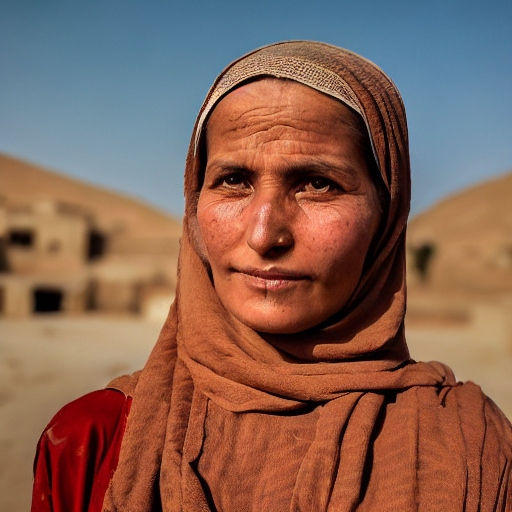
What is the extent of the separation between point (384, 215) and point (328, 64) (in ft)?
1.41

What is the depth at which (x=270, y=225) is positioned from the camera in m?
1.27

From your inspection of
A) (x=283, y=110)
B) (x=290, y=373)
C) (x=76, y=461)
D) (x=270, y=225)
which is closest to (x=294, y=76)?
(x=283, y=110)

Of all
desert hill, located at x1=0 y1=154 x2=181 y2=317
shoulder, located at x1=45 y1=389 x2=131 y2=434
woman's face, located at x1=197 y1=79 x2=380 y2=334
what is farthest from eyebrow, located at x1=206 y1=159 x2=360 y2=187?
desert hill, located at x1=0 y1=154 x2=181 y2=317

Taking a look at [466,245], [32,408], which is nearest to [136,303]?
[32,408]

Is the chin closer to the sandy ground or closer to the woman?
the woman

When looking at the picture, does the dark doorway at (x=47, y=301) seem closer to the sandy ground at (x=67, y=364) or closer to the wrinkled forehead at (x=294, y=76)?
the sandy ground at (x=67, y=364)

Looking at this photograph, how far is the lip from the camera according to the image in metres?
1.30

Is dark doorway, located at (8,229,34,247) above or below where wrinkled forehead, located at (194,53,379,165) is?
above

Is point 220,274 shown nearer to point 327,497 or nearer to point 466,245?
point 327,497

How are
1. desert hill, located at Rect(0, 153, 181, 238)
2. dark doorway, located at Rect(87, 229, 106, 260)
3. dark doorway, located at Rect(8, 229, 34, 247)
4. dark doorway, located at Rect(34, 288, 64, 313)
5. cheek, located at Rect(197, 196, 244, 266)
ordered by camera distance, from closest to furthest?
cheek, located at Rect(197, 196, 244, 266)
dark doorway, located at Rect(34, 288, 64, 313)
dark doorway, located at Rect(8, 229, 34, 247)
dark doorway, located at Rect(87, 229, 106, 260)
desert hill, located at Rect(0, 153, 181, 238)

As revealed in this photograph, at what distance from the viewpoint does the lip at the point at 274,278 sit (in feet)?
4.28

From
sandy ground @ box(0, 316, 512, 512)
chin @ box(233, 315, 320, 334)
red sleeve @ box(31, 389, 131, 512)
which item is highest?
chin @ box(233, 315, 320, 334)

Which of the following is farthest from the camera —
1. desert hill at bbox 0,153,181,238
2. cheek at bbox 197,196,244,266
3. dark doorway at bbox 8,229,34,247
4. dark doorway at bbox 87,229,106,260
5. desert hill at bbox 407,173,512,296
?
desert hill at bbox 0,153,181,238

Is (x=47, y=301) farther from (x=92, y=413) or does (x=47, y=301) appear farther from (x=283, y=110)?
(x=283, y=110)
